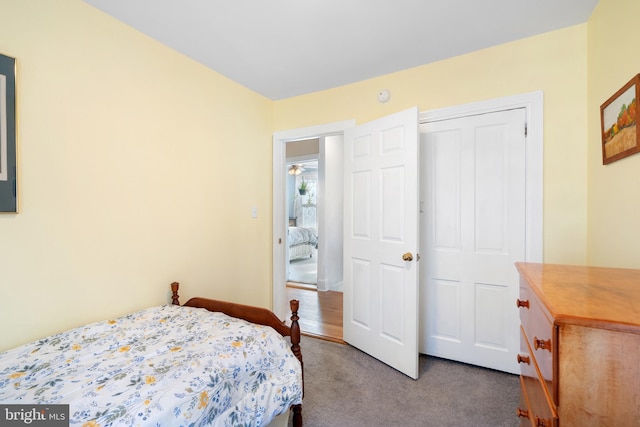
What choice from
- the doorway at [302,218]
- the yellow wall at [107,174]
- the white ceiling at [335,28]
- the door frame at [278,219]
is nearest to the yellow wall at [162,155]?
the yellow wall at [107,174]

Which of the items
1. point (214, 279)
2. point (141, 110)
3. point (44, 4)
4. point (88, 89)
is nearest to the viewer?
point (44, 4)

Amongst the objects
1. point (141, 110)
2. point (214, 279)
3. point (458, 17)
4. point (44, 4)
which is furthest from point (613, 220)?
point (44, 4)

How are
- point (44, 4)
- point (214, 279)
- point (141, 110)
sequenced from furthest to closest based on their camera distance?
point (214, 279), point (141, 110), point (44, 4)

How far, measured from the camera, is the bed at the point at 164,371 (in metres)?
0.98

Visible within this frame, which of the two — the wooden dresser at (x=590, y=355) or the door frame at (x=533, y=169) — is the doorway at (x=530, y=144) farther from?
the wooden dresser at (x=590, y=355)

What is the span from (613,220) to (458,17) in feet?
Answer: 4.88

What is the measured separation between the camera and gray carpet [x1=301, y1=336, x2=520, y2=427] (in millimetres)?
1685

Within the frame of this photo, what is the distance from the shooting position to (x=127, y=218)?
185 centimetres

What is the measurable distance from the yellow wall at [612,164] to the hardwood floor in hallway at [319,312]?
2110 millimetres

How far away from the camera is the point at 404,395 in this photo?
191 centimetres

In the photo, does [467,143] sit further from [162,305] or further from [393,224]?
[162,305]

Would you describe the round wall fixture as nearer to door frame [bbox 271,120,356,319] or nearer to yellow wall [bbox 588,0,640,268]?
door frame [bbox 271,120,356,319]

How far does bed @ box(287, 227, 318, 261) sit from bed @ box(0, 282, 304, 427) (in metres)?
4.59

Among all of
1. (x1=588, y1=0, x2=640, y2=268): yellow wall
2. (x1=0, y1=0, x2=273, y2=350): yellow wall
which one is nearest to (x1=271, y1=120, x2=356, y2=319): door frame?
(x1=0, y1=0, x2=273, y2=350): yellow wall
